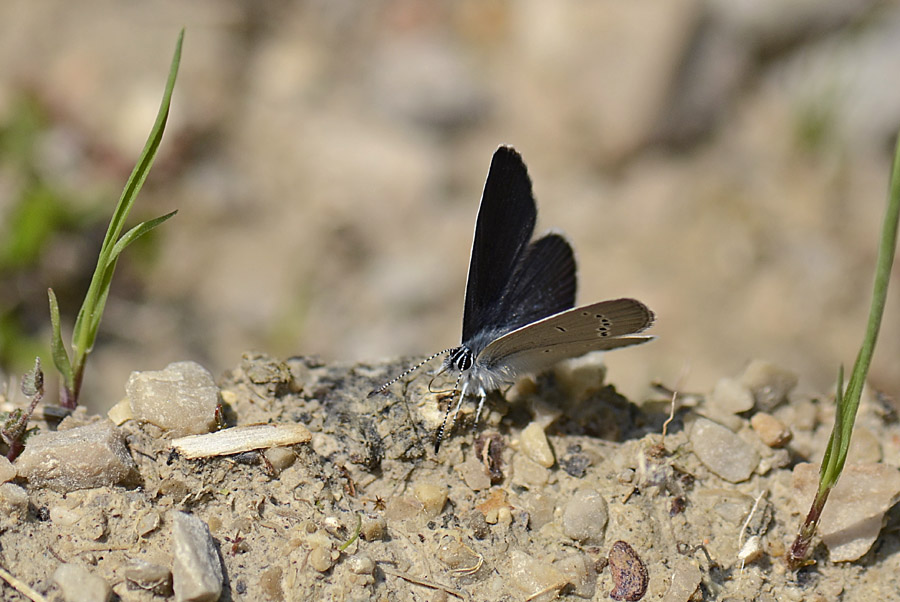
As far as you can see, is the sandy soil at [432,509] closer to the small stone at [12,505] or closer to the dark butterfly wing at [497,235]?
the small stone at [12,505]

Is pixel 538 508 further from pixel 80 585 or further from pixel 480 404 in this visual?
pixel 80 585

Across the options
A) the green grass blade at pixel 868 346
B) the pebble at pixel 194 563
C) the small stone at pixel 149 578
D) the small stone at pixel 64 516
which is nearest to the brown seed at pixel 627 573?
the green grass blade at pixel 868 346

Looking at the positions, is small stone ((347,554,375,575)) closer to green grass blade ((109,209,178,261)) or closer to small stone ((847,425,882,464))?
green grass blade ((109,209,178,261))

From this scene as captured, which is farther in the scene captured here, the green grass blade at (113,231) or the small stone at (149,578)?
the green grass blade at (113,231)

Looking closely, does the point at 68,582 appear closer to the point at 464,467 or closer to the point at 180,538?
the point at 180,538

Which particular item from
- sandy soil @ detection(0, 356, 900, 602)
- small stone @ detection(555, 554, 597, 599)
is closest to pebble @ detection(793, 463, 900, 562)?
sandy soil @ detection(0, 356, 900, 602)
